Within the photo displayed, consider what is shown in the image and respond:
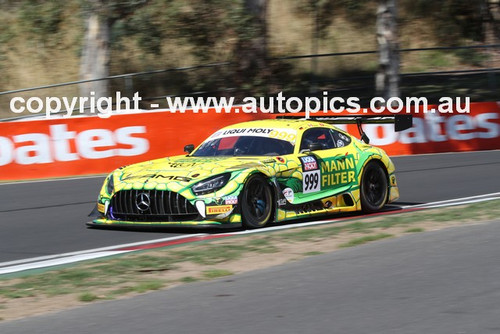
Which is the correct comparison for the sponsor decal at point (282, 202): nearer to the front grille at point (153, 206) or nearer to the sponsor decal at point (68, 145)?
the front grille at point (153, 206)

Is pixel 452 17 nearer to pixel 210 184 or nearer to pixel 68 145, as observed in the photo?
pixel 68 145

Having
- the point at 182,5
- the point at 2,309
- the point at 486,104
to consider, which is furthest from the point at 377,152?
the point at 182,5

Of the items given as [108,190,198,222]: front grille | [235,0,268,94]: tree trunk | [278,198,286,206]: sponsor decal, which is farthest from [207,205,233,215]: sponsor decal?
[235,0,268,94]: tree trunk

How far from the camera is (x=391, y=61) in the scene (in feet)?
83.2

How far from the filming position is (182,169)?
33.1 ft

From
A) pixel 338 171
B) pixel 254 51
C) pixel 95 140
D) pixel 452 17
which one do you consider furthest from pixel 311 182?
pixel 452 17

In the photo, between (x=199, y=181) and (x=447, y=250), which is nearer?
(x=447, y=250)

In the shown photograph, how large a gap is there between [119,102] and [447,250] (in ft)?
63.8

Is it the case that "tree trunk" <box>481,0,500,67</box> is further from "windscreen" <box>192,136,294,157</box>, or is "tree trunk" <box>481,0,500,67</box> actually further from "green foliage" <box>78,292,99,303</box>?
"green foliage" <box>78,292,99,303</box>

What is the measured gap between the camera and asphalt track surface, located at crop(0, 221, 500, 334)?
5566mm

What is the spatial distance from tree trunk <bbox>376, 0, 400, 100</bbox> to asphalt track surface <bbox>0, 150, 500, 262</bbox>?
5.23 meters

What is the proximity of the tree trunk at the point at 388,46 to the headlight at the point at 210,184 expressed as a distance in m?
16.0

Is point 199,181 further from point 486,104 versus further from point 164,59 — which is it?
point 164,59

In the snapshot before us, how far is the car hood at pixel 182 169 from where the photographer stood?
9828mm
